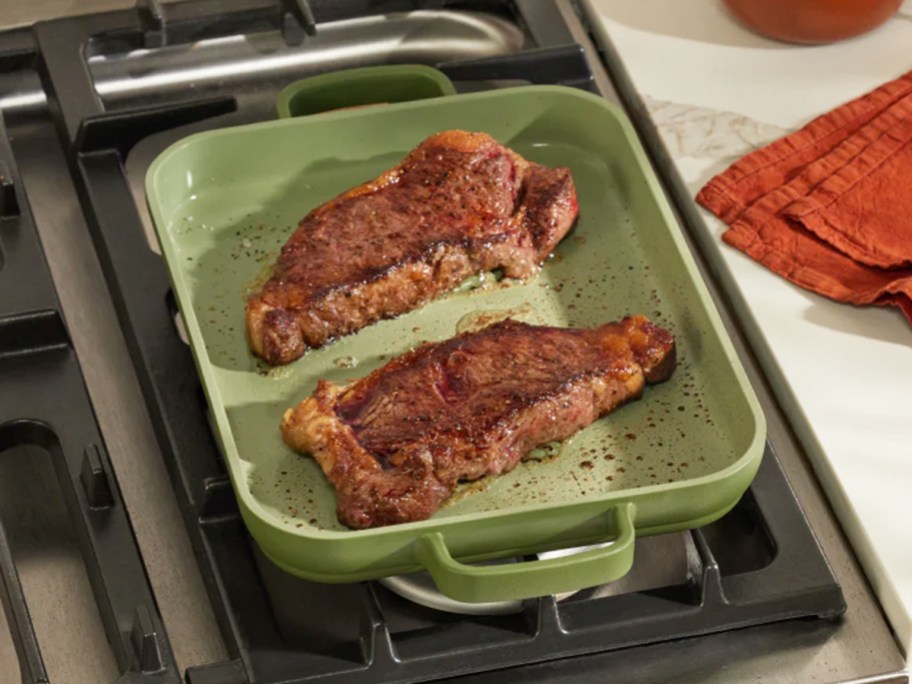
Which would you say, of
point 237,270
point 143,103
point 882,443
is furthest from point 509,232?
point 143,103

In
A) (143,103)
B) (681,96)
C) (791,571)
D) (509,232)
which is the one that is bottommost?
(791,571)

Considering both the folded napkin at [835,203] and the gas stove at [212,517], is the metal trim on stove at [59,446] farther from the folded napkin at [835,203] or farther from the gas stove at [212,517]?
the folded napkin at [835,203]

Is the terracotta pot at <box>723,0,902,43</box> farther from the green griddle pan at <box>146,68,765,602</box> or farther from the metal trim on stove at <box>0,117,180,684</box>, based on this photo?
the metal trim on stove at <box>0,117,180,684</box>

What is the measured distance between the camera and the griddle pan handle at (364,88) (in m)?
1.62

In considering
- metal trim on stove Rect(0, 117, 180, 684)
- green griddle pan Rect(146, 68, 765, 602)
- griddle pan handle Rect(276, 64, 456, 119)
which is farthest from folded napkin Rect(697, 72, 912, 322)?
metal trim on stove Rect(0, 117, 180, 684)

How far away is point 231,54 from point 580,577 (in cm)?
83

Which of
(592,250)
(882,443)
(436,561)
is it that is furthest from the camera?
(592,250)

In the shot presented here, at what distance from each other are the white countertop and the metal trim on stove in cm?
56

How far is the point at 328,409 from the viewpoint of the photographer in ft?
4.32

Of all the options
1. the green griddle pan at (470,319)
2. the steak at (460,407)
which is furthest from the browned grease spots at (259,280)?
the steak at (460,407)

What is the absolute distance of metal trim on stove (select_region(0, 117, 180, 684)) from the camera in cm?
120

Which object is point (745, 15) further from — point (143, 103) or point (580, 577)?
point (580, 577)

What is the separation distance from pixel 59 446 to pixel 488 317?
0.38 metres

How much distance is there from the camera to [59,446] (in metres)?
1.35
